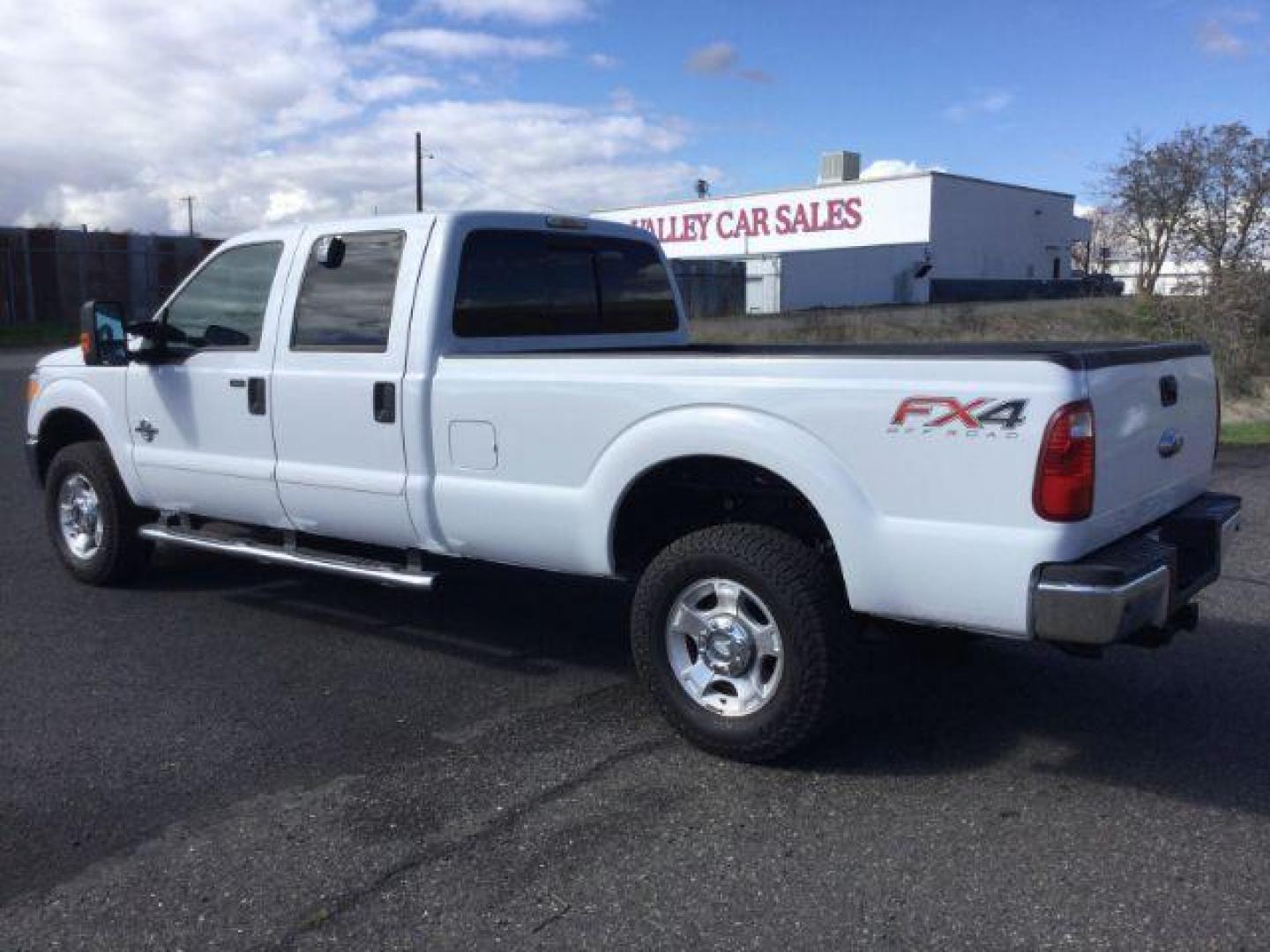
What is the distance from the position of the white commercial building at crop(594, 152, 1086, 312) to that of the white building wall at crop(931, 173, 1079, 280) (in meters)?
0.08

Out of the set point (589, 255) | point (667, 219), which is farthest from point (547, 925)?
point (667, 219)

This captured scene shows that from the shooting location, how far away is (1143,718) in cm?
486

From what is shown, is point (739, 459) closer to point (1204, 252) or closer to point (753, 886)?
point (753, 886)

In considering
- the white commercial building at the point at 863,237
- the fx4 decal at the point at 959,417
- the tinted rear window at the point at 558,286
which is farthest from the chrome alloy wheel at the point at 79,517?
the white commercial building at the point at 863,237

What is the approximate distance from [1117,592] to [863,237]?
185 feet

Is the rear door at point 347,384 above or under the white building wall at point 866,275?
under

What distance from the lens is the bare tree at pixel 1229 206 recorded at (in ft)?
72.8

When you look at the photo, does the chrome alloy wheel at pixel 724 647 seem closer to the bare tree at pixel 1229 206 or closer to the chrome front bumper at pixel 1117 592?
the chrome front bumper at pixel 1117 592

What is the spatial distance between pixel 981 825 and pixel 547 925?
148 centimetres

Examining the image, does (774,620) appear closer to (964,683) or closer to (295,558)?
(964,683)

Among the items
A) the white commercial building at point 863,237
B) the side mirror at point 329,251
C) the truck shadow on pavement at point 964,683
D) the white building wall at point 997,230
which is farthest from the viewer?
the white building wall at point 997,230

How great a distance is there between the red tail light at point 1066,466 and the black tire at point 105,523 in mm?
5132

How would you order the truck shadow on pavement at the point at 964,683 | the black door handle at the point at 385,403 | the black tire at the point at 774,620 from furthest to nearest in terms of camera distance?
the black door handle at the point at 385,403, the truck shadow on pavement at the point at 964,683, the black tire at the point at 774,620

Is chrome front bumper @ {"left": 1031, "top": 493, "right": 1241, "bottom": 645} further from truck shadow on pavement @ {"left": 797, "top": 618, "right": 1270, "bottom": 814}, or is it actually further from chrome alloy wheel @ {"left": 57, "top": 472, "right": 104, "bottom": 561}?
chrome alloy wheel @ {"left": 57, "top": 472, "right": 104, "bottom": 561}
